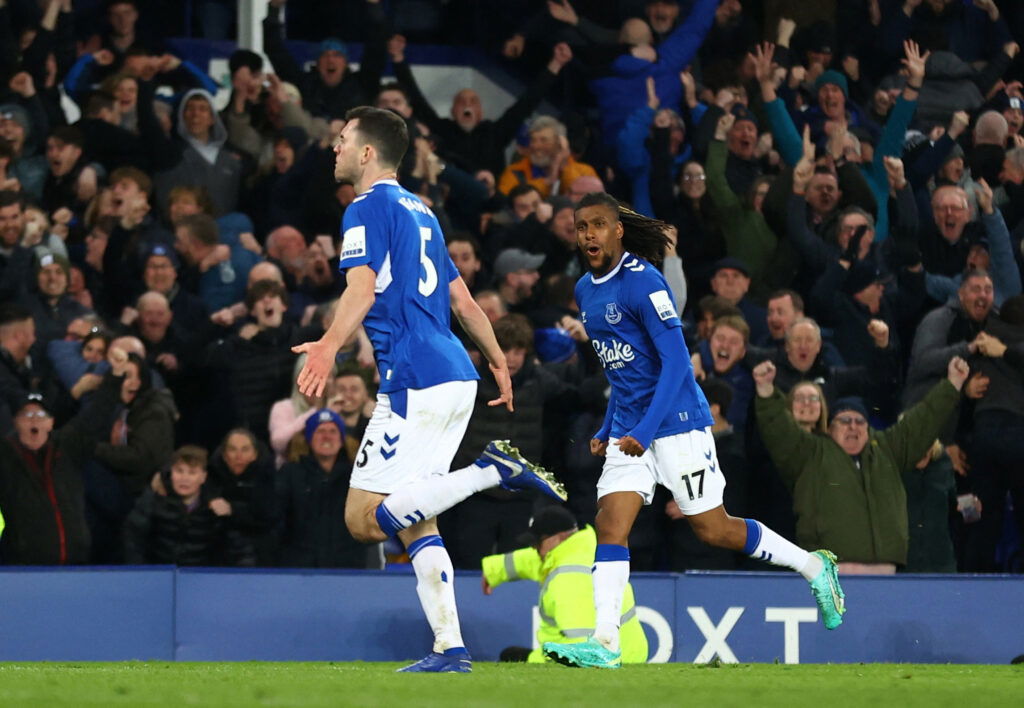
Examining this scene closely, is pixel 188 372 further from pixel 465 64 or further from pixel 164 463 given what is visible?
pixel 465 64

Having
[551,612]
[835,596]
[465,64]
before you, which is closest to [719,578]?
[551,612]

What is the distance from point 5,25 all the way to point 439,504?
8216 mm

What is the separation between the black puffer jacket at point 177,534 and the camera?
38.6 ft

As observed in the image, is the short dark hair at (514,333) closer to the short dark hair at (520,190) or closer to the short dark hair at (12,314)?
the short dark hair at (520,190)

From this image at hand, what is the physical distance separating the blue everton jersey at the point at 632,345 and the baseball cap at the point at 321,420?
11.3 ft

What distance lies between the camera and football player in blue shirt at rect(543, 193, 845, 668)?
8.53 m

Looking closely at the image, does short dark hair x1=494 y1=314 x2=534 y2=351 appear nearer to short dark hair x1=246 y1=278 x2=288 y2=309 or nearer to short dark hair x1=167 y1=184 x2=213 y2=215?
short dark hair x1=246 y1=278 x2=288 y2=309

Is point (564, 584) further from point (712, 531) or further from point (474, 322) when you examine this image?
point (474, 322)

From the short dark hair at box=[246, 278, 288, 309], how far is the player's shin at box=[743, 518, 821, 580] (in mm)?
4448

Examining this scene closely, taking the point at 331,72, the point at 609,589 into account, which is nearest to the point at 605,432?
the point at 609,589

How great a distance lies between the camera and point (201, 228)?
13234 millimetres

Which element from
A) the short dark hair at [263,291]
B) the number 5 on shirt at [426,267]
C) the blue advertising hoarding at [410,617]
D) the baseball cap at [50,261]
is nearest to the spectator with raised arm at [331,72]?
the short dark hair at [263,291]

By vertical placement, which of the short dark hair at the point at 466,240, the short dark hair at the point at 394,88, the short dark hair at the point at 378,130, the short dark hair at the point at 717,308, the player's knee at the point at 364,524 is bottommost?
the player's knee at the point at 364,524

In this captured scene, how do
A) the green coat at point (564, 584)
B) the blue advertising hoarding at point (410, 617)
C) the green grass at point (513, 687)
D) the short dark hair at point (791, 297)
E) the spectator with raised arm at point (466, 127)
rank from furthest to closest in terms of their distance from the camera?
the spectator with raised arm at point (466, 127) → the short dark hair at point (791, 297) → the blue advertising hoarding at point (410, 617) → the green coat at point (564, 584) → the green grass at point (513, 687)
